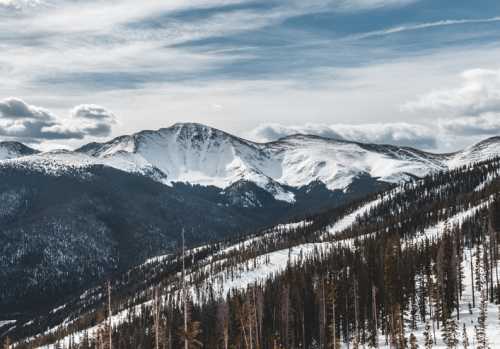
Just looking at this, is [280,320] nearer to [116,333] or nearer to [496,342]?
[496,342]

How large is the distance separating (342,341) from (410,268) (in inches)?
1049

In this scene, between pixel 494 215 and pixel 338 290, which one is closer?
pixel 338 290

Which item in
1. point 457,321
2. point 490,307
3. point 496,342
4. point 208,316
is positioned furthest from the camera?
point 208,316

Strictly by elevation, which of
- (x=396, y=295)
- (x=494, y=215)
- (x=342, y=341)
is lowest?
(x=342, y=341)

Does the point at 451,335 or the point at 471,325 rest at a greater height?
the point at 471,325

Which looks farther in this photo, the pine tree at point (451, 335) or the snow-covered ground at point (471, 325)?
the snow-covered ground at point (471, 325)

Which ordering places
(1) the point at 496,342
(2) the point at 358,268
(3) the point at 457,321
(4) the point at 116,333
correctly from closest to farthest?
(1) the point at 496,342 → (3) the point at 457,321 → (2) the point at 358,268 → (4) the point at 116,333

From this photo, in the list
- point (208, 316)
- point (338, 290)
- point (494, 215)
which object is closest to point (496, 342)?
point (338, 290)

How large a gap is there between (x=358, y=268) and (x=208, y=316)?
4348cm

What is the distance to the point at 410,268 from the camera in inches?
5153

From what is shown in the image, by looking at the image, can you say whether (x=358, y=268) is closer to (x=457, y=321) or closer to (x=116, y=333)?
(x=457, y=321)

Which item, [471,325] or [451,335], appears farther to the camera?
A: [471,325]

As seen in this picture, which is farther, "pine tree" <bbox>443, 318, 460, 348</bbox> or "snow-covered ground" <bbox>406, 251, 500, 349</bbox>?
"snow-covered ground" <bbox>406, 251, 500, 349</bbox>

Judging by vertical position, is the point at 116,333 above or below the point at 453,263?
below
